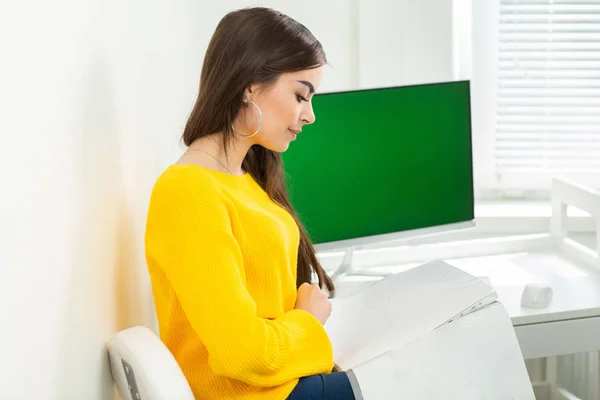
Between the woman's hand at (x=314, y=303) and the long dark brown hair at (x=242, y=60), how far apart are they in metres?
0.28

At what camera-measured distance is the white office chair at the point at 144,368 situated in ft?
3.92

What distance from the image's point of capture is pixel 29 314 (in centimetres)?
95

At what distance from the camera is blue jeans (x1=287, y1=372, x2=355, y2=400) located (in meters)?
1.39

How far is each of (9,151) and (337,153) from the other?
128 cm

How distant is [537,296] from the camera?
2.01 metres

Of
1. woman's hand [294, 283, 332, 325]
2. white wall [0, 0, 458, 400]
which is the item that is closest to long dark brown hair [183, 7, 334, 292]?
white wall [0, 0, 458, 400]

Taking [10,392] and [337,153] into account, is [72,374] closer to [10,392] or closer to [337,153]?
[10,392]

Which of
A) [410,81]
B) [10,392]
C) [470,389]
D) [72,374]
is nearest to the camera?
[10,392]

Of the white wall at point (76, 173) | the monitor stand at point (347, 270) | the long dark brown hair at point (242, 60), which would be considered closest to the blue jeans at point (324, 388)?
the white wall at point (76, 173)

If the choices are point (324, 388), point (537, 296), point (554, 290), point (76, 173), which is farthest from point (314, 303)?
point (554, 290)

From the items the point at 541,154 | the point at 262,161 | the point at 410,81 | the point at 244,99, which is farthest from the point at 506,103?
the point at 244,99

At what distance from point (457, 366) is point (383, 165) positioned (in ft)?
2.47

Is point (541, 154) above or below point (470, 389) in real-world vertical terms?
above

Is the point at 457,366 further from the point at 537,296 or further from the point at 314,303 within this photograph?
the point at 537,296
